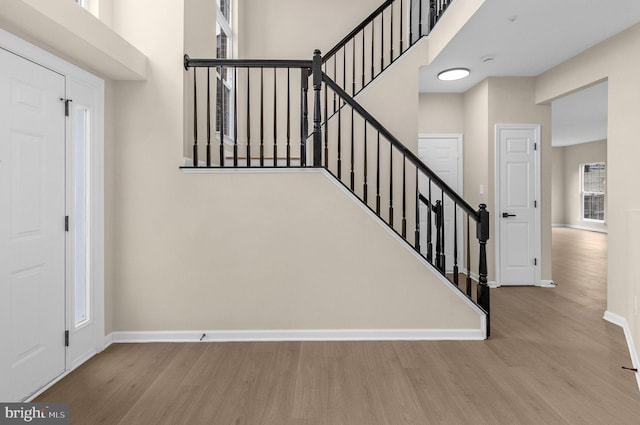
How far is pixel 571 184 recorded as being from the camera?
39.0 ft

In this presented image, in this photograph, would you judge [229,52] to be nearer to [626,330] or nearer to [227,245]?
[227,245]

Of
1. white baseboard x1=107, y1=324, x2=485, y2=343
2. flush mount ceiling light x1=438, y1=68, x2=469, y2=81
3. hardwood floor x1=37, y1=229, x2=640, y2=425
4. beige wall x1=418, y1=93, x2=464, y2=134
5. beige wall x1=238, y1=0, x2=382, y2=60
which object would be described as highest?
beige wall x1=238, y1=0, x2=382, y2=60

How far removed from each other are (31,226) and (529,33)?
4.51 m

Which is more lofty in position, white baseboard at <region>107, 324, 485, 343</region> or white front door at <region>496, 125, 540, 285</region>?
white front door at <region>496, 125, 540, 285</region>

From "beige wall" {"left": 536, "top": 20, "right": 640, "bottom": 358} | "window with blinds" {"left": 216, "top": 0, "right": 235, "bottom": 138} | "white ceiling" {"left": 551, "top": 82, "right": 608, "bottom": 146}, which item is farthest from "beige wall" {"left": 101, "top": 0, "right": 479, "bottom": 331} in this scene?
"white ceiling" {"left": 551, "top": 82, "right": 608, "bottom": 146}

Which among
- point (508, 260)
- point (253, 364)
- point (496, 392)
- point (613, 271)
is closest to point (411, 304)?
point (496, 392)

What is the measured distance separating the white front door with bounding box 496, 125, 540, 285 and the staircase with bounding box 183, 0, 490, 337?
475 millimetres

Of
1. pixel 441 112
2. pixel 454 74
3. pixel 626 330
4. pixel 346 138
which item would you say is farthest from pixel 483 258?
pixel 441 112

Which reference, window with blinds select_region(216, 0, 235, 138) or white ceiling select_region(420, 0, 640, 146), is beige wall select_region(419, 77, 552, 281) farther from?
window with blinds select_region(216, 0, 235, 138)

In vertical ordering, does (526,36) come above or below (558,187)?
above

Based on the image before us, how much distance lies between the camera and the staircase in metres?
2.98

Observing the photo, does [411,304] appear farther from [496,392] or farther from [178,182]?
[178,182]

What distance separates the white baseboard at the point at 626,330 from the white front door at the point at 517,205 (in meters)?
1.31

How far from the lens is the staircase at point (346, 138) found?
298 centimetres
